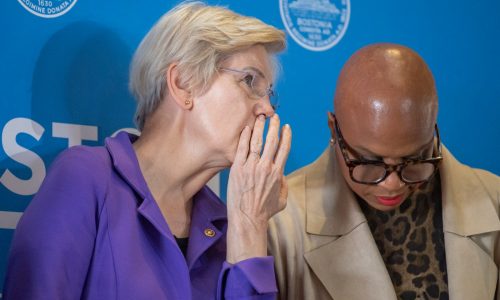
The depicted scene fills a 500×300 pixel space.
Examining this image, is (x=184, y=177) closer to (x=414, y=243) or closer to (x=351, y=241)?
(x=351, y=241)

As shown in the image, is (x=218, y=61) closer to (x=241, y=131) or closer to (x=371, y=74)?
(x=241, y=131)

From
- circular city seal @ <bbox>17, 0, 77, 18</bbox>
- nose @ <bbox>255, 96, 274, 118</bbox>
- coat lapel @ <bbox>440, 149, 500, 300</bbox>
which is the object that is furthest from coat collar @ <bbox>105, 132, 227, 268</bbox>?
coat lapel @ <bbox>440, 149, 500, 300</bbox>

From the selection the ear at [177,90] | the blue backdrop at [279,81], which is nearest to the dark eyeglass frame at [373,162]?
the ear at [177,90]

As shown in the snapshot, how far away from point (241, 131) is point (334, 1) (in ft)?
2.52

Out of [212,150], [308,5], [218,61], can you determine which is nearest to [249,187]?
[212,150]

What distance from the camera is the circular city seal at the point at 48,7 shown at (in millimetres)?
1762

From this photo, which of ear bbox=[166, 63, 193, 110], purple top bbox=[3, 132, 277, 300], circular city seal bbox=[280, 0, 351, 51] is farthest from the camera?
circular city seal bbox=[280, 0, 351, 51]

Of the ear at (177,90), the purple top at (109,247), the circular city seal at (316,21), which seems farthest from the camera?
the circular city seal at (316,21)

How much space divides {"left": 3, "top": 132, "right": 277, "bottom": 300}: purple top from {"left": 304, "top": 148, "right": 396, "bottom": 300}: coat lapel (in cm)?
22

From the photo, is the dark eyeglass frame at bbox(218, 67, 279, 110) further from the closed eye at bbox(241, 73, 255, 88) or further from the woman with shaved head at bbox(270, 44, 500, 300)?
the woman with shaved head at bbox(270, 44, 500, 300)

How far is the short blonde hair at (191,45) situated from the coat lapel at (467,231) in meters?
0.57

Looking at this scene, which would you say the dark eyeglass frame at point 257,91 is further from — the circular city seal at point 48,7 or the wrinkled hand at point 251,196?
the circular city seal at point 48,7

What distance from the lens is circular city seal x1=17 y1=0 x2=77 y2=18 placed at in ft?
5.78

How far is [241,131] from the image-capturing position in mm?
1665
